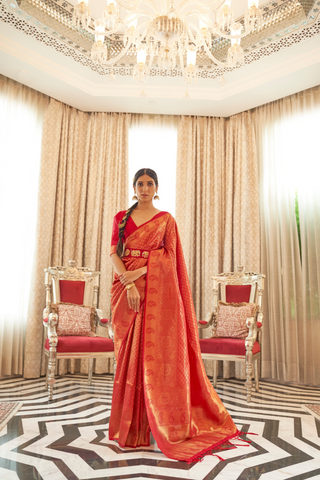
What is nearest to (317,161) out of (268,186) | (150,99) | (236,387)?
(268,186)

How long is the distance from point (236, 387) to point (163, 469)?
8.37 feet

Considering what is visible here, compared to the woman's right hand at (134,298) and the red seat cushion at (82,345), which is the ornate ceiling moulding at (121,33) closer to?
the woman's right hand at (134,298)

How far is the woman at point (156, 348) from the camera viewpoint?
7.26 ft

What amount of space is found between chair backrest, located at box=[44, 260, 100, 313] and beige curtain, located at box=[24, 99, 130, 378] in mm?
461

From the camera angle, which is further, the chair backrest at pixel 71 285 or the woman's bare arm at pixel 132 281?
the chair backrest at pixel 71 285

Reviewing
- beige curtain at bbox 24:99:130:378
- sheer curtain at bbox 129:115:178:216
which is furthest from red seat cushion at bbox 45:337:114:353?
sheer curtain at bbox 129:115:178:216

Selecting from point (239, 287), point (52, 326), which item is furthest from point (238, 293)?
point (52, 326)

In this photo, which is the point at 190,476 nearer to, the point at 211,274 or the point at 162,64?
the point at 162,64

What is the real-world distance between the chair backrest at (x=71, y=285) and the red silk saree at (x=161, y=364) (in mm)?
1984

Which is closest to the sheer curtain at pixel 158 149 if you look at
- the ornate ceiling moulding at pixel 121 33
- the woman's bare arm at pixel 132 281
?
the ornate ceiling moulding at pixel 121 33

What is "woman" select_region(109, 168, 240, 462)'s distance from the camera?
7.26 ft

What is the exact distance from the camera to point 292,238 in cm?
473

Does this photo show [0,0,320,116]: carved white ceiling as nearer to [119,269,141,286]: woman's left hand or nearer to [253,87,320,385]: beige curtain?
[253,87,320,385]: beige curtain

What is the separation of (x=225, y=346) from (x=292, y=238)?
1.76 metres
